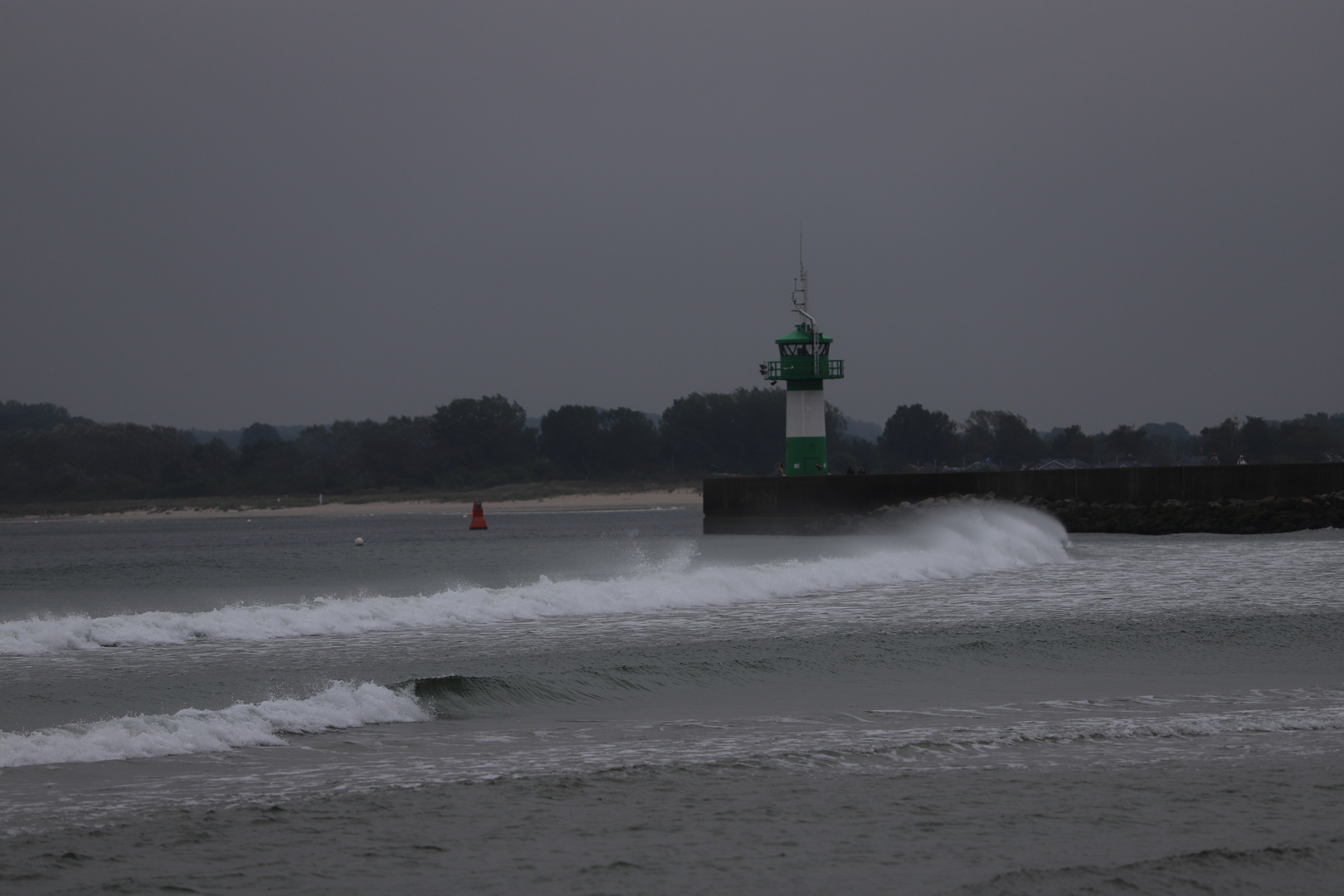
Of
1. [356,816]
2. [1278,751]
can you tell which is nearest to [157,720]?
[356,816]

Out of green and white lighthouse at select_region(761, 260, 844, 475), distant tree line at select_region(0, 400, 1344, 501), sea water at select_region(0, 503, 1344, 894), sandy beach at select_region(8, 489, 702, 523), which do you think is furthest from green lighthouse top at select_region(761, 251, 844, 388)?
distant tree line at select_region(0, 400, 1344, 501)

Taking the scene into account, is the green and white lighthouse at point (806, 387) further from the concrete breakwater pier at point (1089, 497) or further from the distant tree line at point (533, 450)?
the distant tree line at point (533, 450)

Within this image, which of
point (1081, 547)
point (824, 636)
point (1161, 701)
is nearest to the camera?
point (1161, 701)

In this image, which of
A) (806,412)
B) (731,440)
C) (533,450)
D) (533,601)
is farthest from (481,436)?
(533,601)

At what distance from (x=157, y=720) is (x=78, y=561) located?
27.7m

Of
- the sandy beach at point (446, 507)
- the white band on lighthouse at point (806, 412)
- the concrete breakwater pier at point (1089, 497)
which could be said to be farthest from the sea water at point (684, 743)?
the sandy beach at point (446, 507)

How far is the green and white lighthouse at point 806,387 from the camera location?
40.5 metres

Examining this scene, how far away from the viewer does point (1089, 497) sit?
3734 cm

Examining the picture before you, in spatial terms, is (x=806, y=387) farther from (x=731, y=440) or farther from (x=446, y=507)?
(x=731, y=440)

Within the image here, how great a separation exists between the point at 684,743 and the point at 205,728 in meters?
2.95

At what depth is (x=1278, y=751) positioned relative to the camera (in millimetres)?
7488

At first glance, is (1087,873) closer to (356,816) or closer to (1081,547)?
(356,816)

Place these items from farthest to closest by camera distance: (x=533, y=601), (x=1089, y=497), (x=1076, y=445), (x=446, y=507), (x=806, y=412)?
(x=1076, y=445)
(x=446, y=507)
(x=806, y=412)
(x=1089, y=497)
(x=533, y=601)

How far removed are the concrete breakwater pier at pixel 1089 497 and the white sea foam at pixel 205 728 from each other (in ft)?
93.5
